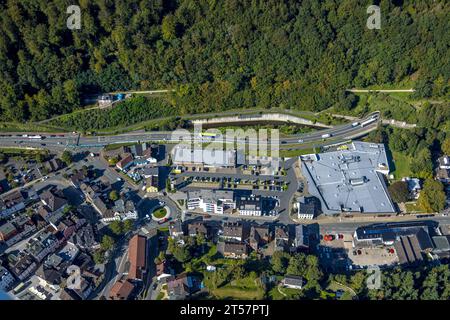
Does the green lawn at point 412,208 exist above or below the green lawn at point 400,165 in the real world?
below

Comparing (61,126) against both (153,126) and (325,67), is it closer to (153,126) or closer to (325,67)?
(153,126)

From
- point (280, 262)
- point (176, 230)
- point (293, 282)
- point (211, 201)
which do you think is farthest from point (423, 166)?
point (176, 230)

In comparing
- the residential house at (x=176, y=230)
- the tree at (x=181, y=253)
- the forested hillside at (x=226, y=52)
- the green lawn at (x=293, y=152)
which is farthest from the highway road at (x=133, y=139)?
the tree at (x=181, y=253)

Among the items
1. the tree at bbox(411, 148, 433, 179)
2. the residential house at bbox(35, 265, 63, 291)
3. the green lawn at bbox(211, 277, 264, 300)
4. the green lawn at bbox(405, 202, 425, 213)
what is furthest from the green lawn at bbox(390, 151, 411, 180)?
the residential house at bbox(35, 265, 63, 291)

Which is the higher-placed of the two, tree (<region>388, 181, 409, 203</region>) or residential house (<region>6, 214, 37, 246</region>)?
tree (<region>388, 181, 409, 203</region>)

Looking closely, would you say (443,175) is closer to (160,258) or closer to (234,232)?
(234,232)

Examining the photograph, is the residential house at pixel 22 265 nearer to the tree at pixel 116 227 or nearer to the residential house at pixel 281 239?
the tree at pixel 116 227

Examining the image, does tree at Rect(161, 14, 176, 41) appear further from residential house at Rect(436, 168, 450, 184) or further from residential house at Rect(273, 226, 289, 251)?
residential house at Rect(436, 168, 450, 184)
